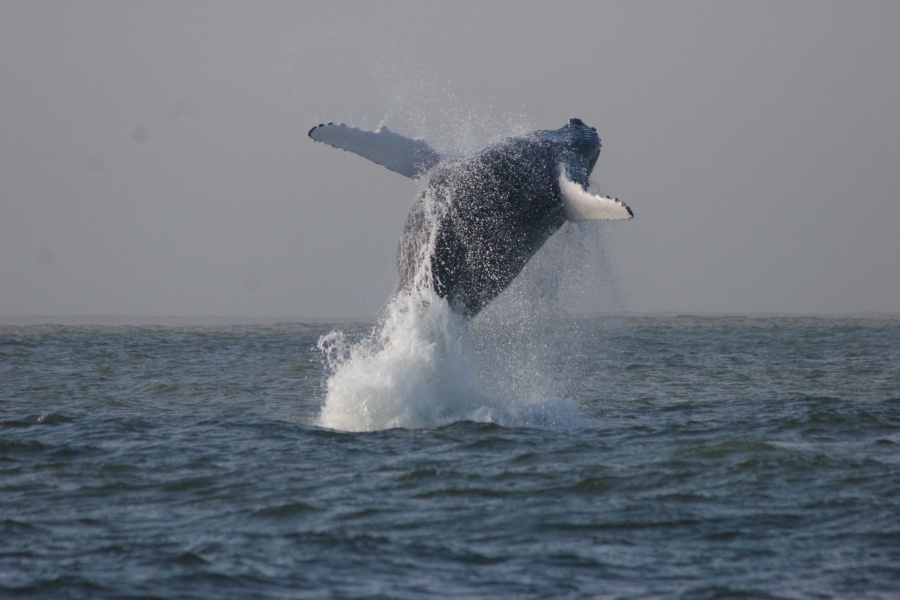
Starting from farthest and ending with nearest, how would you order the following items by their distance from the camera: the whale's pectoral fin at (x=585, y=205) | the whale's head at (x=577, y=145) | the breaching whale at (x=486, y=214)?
the whale's head at (x=577, y=145), the breaching whale at (x=486, y=214), the whale's pectoral fin at (x=585, y=205)

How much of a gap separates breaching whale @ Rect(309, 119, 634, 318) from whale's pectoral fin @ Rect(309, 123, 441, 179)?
67 millimetres

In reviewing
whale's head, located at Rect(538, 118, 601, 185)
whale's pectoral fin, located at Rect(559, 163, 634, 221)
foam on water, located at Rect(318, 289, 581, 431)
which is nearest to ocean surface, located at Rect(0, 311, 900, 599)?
foam on water, located at Rect(318, 289, 581, 431)

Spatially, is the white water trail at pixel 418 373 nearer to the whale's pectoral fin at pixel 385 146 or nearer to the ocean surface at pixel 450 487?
the ocean surface at pixel 450 487

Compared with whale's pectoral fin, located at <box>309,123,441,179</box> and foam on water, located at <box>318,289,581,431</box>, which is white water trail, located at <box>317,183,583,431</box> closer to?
foam on water, located at <box>318,289,581,431</box>

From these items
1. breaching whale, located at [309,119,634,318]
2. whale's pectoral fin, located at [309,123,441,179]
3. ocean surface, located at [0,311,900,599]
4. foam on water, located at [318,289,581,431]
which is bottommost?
ocean surface, located at [0,311,900,599]

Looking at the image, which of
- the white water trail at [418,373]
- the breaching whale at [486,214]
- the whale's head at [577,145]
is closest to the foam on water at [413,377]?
the white water trail at [418,373]

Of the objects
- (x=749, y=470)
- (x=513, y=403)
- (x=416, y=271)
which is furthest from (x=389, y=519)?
(x=513, y=403)

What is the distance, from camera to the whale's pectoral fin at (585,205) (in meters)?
11.3

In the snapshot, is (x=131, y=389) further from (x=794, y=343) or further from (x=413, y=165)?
(x=794, y=343)

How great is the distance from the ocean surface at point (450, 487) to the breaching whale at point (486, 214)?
0.64 meters

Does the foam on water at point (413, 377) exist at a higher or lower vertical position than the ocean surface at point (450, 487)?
higher

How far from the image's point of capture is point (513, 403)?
13.8 metres

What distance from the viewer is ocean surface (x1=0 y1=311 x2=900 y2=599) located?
6.80 m

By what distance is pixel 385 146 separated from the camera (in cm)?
1278
